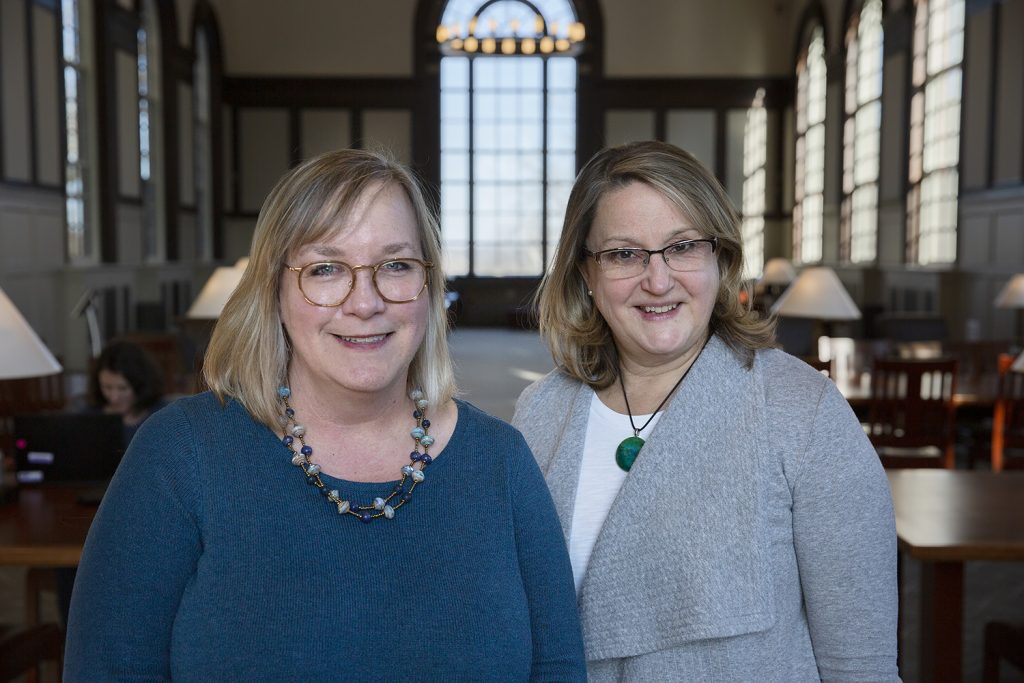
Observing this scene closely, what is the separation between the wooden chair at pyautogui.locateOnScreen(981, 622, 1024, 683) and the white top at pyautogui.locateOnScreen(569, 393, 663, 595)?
71.1 inches

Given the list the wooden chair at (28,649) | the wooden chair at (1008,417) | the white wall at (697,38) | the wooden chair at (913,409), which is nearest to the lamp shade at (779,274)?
the white wall at (697,38)

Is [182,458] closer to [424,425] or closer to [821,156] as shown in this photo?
[424,425]

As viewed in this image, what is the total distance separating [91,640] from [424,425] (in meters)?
0.53

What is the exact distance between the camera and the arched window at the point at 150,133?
14234 millimetres

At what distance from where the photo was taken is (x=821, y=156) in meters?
16.9

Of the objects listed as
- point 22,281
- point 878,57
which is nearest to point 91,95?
point 22,281

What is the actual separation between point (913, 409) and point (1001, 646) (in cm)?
288

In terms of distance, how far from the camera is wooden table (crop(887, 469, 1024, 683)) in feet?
8.96

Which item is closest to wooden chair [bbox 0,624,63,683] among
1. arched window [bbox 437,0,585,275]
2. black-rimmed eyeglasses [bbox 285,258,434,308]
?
black-rimmed eyeglasses [bbox 285,258,434,308]

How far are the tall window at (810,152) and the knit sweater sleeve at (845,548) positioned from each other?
1597 centimetres

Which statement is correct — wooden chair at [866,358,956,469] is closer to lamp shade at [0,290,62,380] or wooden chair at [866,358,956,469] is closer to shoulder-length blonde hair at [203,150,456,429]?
lamp shade at [0,290,62,380]

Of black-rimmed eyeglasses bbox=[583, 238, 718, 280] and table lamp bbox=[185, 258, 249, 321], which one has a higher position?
black-rimmed eyeglasses bbox=[583, 238, 718, 280]

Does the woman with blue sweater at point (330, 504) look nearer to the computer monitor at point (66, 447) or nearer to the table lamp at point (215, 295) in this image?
the computer monitor at point (66, 447)

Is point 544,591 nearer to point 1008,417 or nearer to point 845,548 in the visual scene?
point 845,548
